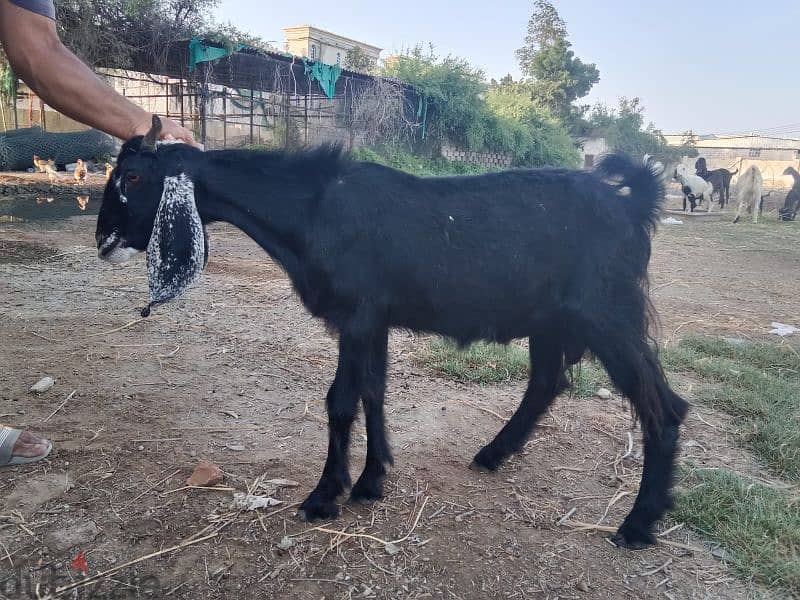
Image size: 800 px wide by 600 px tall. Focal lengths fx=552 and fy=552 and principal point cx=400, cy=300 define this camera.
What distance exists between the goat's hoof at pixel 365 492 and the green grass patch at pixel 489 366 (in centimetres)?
137

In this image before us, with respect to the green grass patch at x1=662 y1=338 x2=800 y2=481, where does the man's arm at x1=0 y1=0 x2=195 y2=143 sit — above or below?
above

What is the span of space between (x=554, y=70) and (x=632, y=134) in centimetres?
654

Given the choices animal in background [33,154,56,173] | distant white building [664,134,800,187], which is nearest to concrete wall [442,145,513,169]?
distant white building [664,134,800,187]

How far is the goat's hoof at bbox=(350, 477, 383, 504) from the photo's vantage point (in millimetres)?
2553

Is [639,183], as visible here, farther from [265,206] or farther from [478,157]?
[478,157]

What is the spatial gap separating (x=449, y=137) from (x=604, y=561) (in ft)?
65.0

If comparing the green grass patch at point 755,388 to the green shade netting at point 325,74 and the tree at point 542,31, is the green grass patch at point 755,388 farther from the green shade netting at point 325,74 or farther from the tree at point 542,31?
the tree at point 542,31

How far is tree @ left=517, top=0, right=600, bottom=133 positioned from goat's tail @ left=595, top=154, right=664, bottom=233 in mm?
32744

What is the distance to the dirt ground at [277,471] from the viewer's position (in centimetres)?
209

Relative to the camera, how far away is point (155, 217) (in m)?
2.38

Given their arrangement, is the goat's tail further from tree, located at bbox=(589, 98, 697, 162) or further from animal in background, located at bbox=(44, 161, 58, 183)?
tree, located at bbox=(589, 98, 697, 162)

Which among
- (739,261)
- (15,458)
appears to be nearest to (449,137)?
(739,261)

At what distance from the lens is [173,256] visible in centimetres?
238

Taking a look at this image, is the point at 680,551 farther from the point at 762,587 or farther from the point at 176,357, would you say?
the point at 176,357
